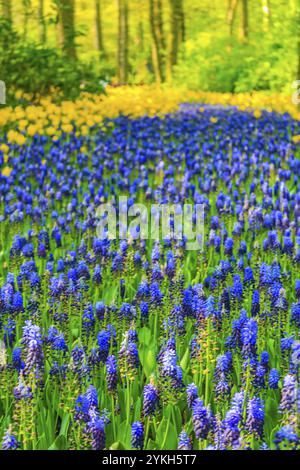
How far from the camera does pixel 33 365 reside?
2.66 m

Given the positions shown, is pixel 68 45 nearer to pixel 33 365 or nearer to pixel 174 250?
pixel 174 250

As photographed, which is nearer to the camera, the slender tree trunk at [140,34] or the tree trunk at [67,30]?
the tree trunk at [67,30]

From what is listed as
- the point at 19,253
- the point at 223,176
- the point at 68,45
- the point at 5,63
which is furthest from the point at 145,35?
the point at 19,253

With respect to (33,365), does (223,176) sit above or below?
above

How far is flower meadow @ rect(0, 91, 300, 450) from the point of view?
2.61m

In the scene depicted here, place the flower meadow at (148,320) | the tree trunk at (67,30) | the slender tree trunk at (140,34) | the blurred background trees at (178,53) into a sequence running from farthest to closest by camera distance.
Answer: the slender tree trunk at (140,34) → the tree trunk at (67,30) → the blurred background trees at (178,53) → the flower meadow at (148,320)

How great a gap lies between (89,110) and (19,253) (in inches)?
319

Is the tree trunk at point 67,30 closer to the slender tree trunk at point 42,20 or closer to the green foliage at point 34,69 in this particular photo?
the slender tree trunk at point 42,20

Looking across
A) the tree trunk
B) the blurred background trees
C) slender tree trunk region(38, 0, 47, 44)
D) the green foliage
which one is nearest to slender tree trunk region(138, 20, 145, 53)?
the blurred background trees

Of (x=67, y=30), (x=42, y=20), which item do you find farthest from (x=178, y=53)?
(x=42, y=20)

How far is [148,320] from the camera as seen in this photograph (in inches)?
155

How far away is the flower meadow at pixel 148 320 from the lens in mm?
2607

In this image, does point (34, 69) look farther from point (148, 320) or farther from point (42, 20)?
point (148, 320)

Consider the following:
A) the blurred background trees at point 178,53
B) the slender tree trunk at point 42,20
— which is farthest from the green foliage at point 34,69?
the slender tree trunk at point 42,20
